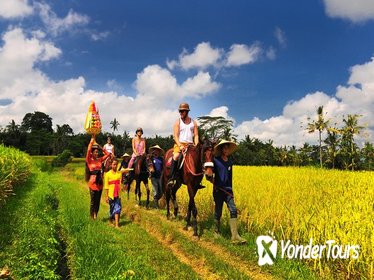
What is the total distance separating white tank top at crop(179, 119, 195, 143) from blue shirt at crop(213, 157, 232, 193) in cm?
130

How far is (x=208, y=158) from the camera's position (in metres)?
7.94

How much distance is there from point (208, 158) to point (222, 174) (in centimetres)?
57

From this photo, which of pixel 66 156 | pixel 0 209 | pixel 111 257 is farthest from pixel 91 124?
pixel 66 156

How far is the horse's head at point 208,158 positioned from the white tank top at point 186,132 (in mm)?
1175

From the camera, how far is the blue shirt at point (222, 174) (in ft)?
26.8

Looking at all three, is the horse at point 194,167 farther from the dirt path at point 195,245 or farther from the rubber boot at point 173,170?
the dirt path at point 195,245

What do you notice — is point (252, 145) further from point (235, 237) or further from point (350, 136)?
point (235, 237)

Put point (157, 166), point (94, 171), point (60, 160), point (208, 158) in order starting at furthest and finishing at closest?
point (60, 160) < point (157, 166) < point (94, 171) < point (208, 158)

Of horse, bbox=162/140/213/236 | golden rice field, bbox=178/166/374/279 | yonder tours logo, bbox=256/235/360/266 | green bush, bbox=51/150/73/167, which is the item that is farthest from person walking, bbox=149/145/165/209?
green bush, bbox=51/150/73/167

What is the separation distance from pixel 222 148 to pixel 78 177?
23547mm

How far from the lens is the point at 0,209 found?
10.6 meters

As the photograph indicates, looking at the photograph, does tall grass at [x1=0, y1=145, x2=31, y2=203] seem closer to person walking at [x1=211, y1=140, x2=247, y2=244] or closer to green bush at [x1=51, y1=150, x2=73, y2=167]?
person walking at [x1=211, y1=140, x2=247, y2=244]

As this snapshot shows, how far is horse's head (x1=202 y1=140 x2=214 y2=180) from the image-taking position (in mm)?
7691

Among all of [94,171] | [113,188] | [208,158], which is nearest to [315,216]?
[208,158]
